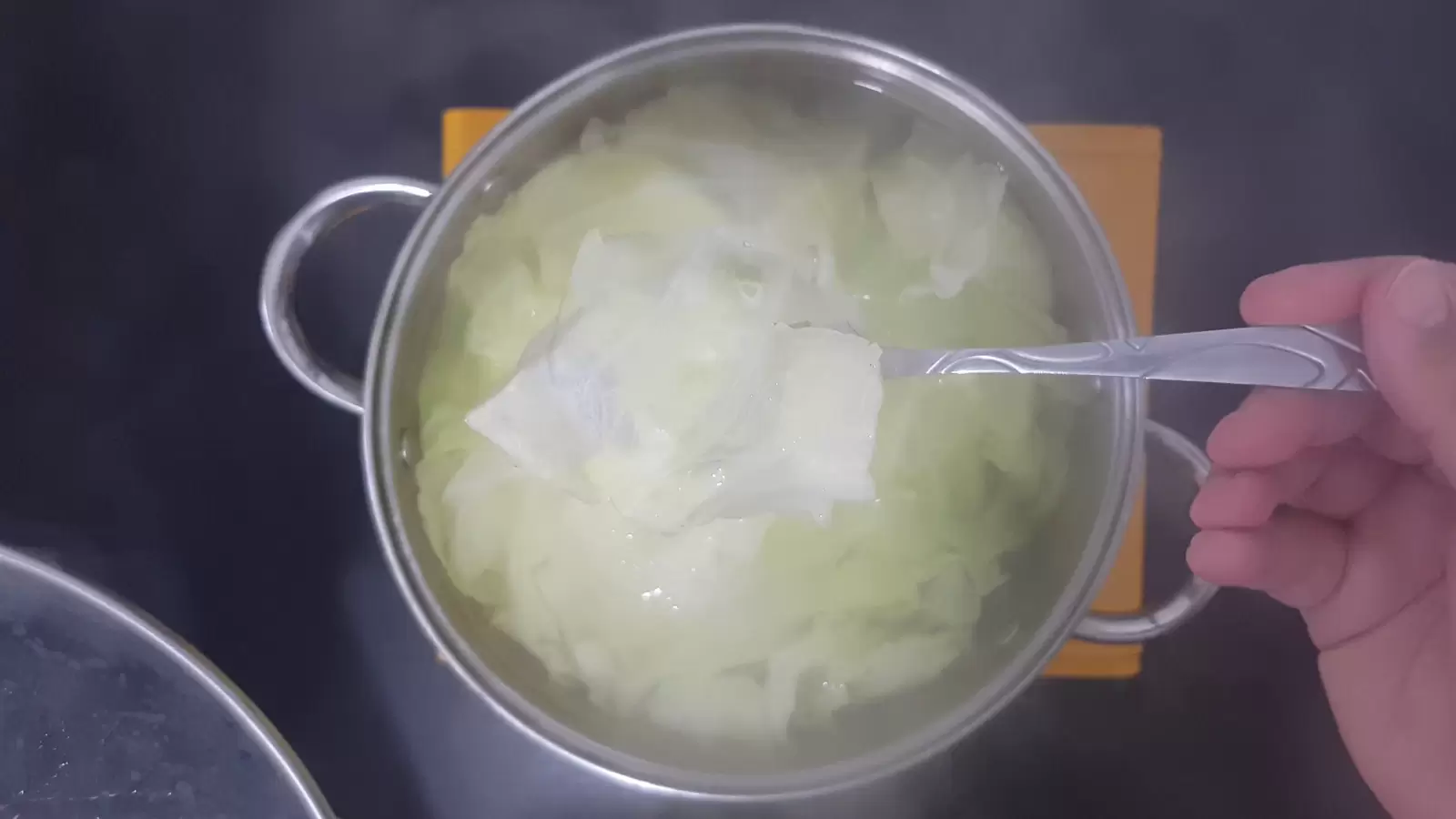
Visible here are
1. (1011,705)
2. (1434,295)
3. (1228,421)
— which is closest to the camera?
→ (1434,295)

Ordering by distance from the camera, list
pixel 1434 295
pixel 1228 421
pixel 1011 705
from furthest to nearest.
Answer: pixel 1011 705, pixel 1228 421, pixel 1434 295

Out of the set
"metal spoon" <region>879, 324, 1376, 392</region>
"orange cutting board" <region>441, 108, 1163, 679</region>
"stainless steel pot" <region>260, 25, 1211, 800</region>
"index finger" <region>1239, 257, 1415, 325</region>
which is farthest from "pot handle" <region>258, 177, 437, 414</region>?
"index finger" <region>1239, 257, 1415, 325</region>

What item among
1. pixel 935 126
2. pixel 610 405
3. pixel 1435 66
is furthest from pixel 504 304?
pixel 1435 66

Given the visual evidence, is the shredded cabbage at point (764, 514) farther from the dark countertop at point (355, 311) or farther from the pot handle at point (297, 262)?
the dark countertop at point (355, 311)

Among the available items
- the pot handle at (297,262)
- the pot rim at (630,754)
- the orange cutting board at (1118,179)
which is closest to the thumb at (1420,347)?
the pot rim at (630,754)

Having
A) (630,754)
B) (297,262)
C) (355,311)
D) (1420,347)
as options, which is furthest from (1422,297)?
(355,311)

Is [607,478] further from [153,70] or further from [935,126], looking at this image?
[153,70]
